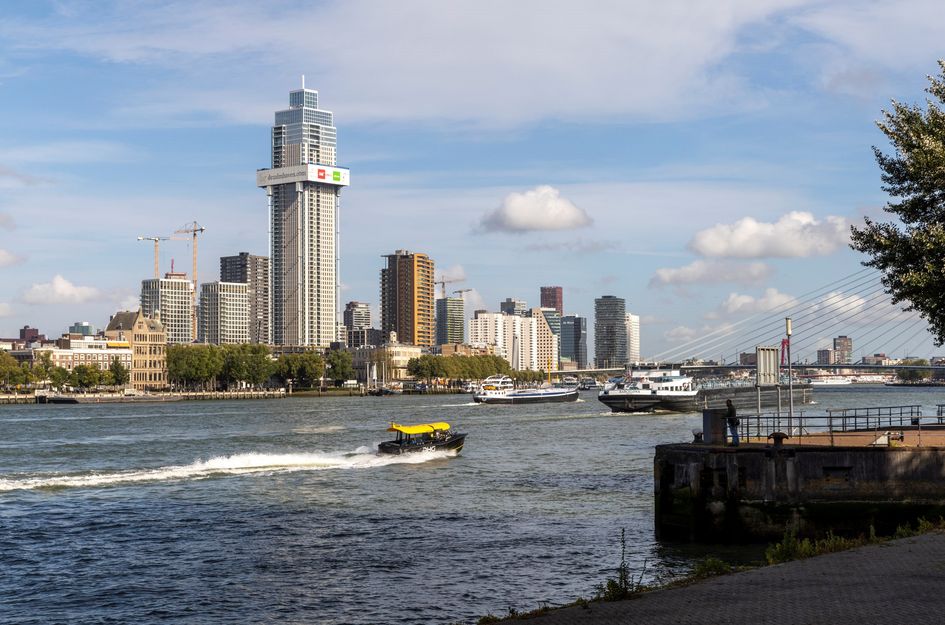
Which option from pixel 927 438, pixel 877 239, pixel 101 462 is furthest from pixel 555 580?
pixel 101 462

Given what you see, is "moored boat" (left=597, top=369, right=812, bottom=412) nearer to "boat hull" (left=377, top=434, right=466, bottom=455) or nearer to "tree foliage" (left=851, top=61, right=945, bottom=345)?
"boat hull" (left=377, top=434, right=466, bottom=455)

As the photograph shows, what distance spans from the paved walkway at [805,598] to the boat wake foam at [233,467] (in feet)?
144

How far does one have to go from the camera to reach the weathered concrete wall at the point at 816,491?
34812mm

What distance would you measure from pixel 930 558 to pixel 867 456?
11.8 m

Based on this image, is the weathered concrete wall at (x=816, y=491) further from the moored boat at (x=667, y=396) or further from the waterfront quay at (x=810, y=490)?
the moored boat at (x=667, y=396)

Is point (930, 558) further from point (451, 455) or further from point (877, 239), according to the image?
point (451, 455)

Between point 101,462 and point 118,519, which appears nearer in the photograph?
point 118,519

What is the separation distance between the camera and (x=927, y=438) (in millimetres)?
44250

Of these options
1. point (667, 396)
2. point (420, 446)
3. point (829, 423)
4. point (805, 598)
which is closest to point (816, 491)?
point (829, 423)

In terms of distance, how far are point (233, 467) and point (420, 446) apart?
13748mm

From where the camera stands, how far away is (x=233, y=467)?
6681 cm

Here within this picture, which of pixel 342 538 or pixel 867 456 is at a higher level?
pixel 867 456

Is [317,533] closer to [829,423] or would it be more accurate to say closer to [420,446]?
[829,423]

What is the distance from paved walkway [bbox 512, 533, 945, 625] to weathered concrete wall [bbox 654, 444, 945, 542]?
10398 mm
